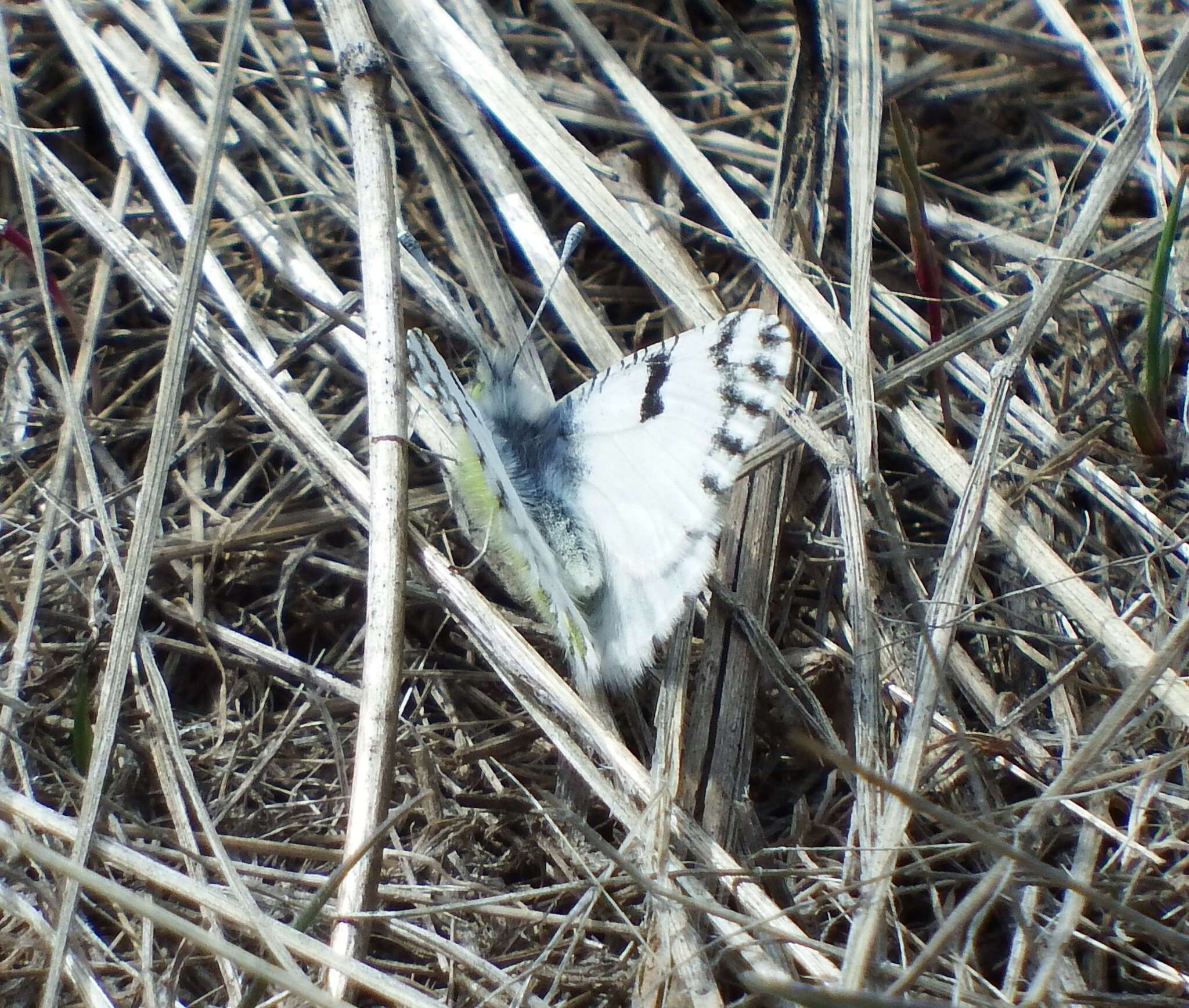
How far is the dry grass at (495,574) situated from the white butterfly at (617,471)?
141mm

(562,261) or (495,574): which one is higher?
(562,261)

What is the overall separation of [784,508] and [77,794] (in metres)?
1.58

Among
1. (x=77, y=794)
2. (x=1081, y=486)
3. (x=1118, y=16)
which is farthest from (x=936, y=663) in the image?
(x=1118, y=16)

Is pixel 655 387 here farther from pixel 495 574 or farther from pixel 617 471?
pixel 495 574

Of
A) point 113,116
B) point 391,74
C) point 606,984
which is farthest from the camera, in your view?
point 113,116

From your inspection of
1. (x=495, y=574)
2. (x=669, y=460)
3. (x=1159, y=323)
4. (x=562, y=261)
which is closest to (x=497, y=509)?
(x=495, y=574)

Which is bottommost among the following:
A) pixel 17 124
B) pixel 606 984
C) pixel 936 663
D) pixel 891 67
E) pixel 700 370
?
pixel 606 984

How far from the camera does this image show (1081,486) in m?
2.04

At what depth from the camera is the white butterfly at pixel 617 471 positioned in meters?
1.75

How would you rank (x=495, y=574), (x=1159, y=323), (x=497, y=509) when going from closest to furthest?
(x=1159, y=323) < (x=497, y=509) < (x=495, y=574)

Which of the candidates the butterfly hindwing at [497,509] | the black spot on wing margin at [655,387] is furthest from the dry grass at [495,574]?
the black spot on wing margin at [655,387]

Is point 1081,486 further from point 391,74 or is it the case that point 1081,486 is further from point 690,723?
point 391,74

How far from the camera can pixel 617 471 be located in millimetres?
2037

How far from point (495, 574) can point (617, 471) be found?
0.40 m
